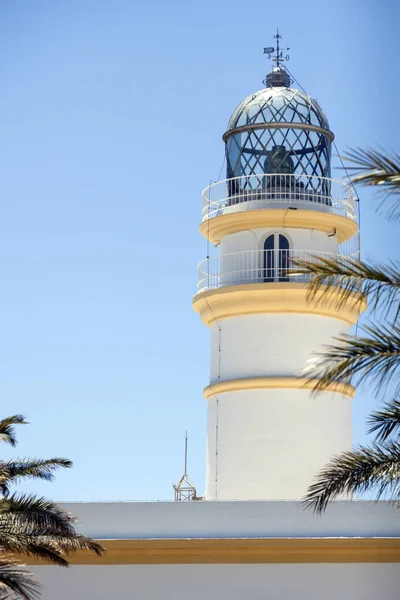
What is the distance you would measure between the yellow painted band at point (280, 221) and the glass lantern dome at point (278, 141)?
28.2 inches

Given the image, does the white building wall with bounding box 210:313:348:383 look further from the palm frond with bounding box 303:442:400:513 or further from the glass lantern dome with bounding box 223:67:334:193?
the palm frond with bounding box 303:442:400:513

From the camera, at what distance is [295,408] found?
28.4m

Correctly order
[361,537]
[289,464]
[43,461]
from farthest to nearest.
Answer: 1. [289,464]
2. [361,537]
3. [43,461]

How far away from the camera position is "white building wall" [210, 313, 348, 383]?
2878 centimetres

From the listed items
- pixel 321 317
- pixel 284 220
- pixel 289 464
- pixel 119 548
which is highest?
pixel 284 220

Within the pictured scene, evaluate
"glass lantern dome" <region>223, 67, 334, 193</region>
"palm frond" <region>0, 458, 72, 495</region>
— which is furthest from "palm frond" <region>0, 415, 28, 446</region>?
"glass lantern dome" <region>223, 67, 334, 193</region>

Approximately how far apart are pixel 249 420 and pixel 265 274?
2.90m

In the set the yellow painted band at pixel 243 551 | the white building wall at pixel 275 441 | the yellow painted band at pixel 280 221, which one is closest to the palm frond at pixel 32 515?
the yellow painted band at pixel 243 551

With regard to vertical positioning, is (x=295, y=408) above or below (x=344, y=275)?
above

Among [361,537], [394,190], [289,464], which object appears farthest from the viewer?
[289,464]

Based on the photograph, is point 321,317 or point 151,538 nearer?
point 151,538

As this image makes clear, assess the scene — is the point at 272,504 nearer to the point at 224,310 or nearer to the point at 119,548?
the point at 119,548

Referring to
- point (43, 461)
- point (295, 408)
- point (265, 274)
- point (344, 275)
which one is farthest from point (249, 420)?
point (344, 275)

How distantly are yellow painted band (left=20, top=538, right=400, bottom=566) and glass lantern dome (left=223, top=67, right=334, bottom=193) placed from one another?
769 cm
